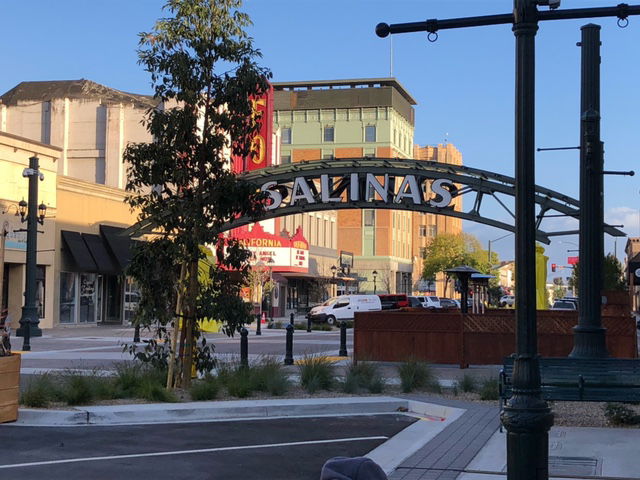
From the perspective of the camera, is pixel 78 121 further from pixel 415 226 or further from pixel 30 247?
pixel 415 226

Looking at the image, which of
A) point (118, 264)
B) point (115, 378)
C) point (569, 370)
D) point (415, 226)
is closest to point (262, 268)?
point (118, 264)

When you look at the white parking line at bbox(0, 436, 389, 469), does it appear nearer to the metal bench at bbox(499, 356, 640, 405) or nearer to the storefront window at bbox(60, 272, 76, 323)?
the metal bench at bbox(499, 356, 640, 405)

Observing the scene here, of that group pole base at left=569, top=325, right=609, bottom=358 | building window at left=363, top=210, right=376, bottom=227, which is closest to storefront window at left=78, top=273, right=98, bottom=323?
pole base at left=569, top=325, right=609, bottom=358

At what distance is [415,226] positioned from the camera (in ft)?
387

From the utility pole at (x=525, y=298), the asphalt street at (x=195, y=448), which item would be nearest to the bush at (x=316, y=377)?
the asphalt street at (x=195, y=448)

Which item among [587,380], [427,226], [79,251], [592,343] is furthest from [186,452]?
[427,226]

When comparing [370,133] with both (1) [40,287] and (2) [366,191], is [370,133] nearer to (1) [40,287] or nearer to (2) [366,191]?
(1) [40,287]

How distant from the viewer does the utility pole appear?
22.9ft

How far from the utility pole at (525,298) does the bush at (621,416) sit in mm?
5067

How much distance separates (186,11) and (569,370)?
839 cm

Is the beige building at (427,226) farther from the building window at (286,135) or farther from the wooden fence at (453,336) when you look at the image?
the wooden fence at (453,336)

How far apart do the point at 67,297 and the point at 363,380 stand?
1204 inches

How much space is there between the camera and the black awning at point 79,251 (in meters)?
42.1

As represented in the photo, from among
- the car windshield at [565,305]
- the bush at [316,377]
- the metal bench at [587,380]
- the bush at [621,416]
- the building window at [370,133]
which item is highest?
the building window at [370,133]
